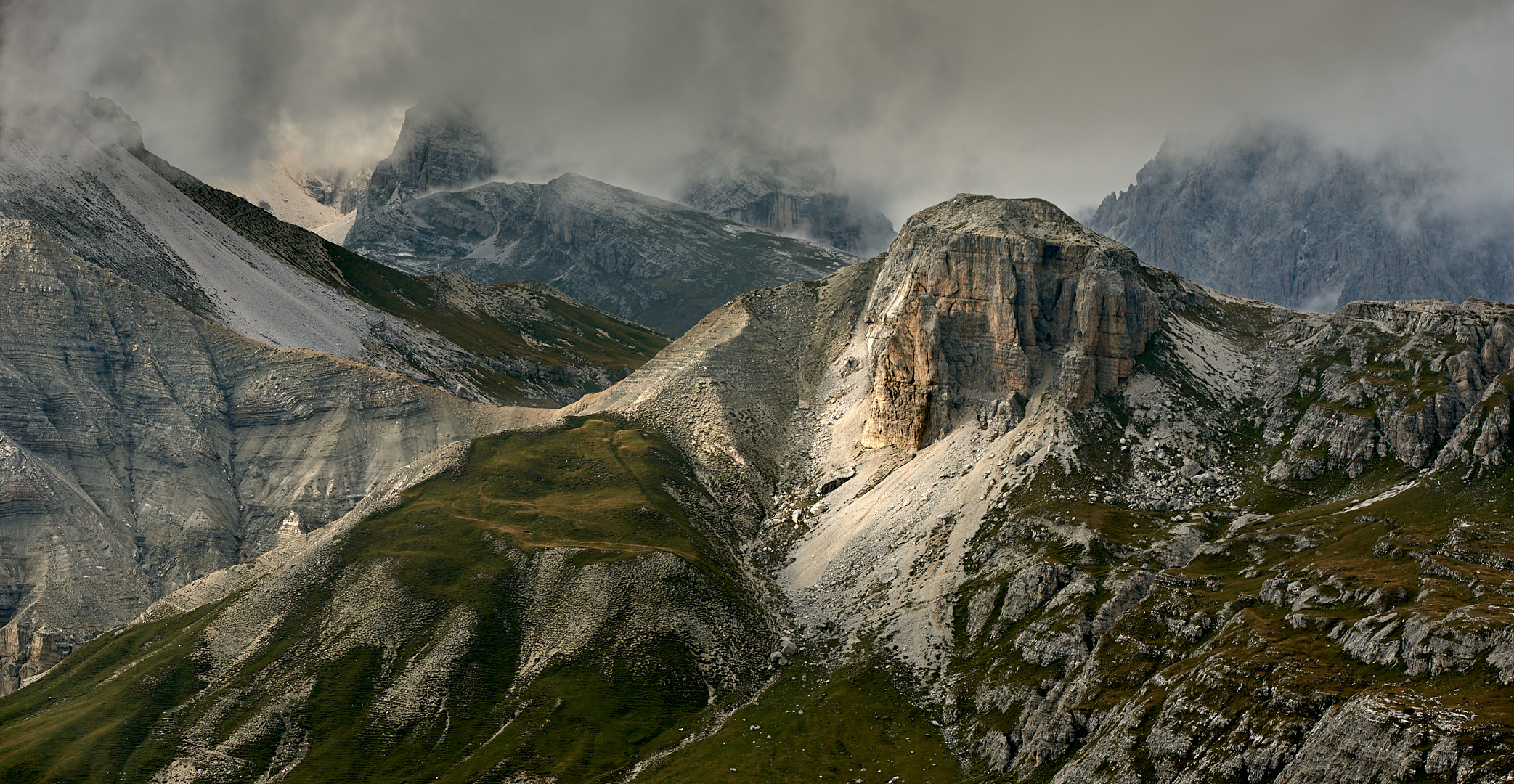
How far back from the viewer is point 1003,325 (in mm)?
168125

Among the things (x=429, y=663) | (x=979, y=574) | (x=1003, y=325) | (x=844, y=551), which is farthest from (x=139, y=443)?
(x=1003, y=325)

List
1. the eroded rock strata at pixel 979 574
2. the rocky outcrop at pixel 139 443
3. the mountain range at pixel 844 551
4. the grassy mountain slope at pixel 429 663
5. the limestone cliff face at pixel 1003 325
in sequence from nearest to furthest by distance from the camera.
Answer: the eroded rock strata at pixel 979 574 < the mountain range at pixel 844 551 < the grassy mountain slope at pixel 429 663 < the rocky outcrop at pixel 139 443 < the limestone cliff face at pixel 1003 325

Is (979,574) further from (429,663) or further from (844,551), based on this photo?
(429,663)

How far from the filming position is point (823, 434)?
18825 cm

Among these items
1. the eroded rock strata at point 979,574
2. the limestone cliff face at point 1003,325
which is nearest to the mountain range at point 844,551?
the eroded rock strata at point 979,574

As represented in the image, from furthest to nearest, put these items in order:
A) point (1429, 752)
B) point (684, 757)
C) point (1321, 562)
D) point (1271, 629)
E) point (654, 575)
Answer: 1. point (654, 575)
2. point (684, 757)
3. point (1321, 562)
4. point (1271, 629)
5. point (1429, 752)

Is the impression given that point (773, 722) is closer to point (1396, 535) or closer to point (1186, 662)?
point (1186, 662)

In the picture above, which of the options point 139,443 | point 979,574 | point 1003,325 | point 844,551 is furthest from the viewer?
point 139,443

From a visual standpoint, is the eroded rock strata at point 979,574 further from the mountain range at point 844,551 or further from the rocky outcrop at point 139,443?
the rocky outcrop at point 139,443

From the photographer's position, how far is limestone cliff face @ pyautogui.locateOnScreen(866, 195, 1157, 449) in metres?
163

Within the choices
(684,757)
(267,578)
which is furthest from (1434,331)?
(267,578)

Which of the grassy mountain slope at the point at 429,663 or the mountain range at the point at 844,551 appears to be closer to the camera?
the mountain range at the point at 844,551

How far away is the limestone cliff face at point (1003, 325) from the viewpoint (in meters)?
163

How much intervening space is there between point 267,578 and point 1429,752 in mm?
A: 139744
